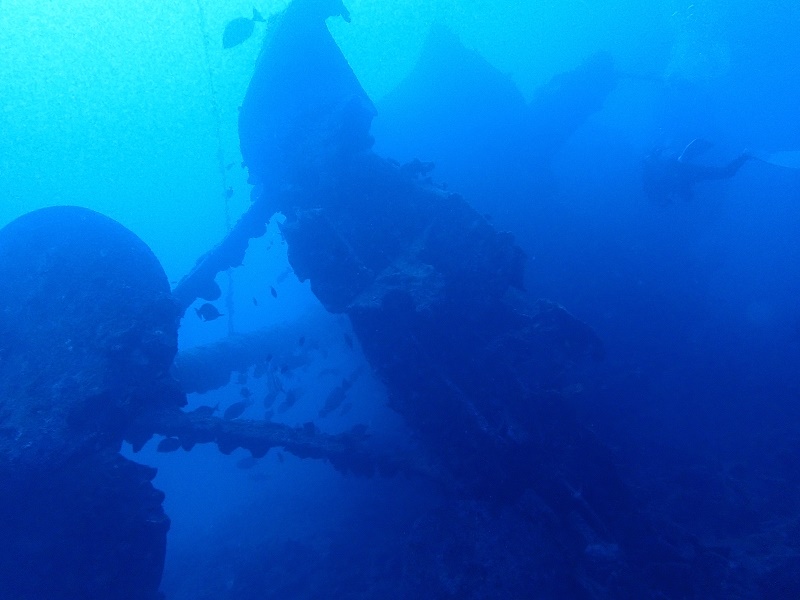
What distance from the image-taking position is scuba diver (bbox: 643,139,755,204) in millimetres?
14656

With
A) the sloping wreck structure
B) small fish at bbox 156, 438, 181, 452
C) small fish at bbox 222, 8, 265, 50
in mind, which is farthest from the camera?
small fish at bbox 222, 8, 265, 50

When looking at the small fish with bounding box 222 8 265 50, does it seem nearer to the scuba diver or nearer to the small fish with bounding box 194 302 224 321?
the small fish with bounding box 194 302 224 321

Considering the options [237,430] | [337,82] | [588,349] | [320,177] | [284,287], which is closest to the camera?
[237,430]

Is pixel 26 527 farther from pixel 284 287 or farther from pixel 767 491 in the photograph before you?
pixel 284 287

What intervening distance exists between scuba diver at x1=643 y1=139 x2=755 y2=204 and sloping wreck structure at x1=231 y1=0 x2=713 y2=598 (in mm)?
9129

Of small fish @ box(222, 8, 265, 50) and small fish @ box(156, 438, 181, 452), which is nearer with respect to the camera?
small fish @ box(156, 438, 181, 452)

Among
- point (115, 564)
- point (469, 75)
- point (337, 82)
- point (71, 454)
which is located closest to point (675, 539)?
point (115, 564)

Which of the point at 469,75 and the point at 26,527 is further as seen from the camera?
the point at 469,75

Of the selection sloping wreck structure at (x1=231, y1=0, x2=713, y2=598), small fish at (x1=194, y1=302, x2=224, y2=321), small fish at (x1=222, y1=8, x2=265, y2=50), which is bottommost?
sloping wreck structure at (x1=231, y1=0, x2=713, y2=598)

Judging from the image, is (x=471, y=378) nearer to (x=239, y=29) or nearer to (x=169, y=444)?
(x=169, y=444)

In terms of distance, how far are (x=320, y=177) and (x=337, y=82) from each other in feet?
13.0

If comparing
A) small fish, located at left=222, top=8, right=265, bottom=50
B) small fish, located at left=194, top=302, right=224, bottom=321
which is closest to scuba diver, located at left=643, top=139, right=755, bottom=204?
small fish, located at left=222, top=8, right=265, bottom=50

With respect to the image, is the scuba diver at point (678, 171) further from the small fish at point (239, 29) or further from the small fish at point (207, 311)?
the small fish at point (207, 311)

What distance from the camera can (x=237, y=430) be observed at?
9484 millimetres
